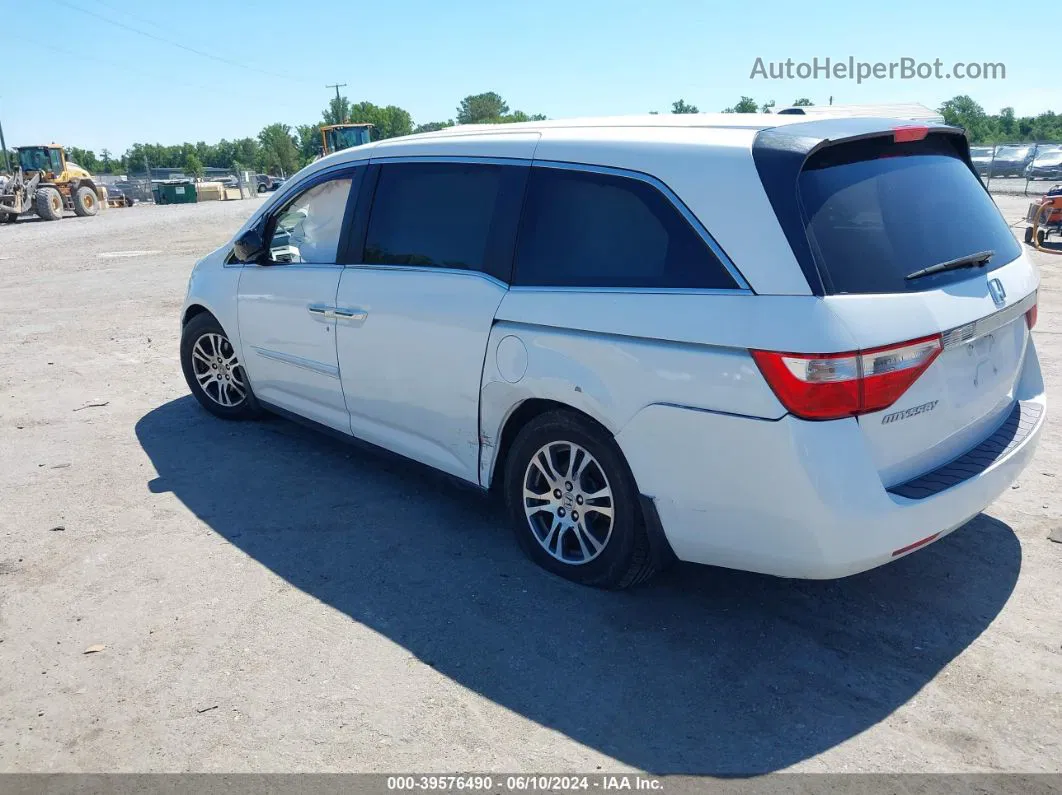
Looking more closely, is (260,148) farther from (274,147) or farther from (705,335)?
(705,335)

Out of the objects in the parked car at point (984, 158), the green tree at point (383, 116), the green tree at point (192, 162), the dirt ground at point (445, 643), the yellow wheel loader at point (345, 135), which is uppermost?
the green tree at point (383, 116)

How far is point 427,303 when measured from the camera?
4.06 metres

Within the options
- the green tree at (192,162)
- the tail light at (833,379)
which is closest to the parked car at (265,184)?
the green tree at (192,162)

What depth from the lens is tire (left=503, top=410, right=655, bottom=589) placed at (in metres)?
3.41

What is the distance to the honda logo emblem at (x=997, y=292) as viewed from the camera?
129 inches

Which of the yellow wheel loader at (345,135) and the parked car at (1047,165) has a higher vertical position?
the yellow wheel loader at (345,135)

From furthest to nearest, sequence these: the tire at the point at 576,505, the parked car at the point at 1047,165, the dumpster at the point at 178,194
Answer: the dumpster at the point at 178,194 < the parked car at the point at 1047,165 < the tire at the point at 576,505

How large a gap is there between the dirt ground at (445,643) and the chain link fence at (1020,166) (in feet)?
106

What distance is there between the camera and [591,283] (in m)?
3.41

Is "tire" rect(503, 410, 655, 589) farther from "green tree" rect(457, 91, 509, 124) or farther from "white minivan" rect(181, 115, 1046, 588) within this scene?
"green tree" rect(457, 91, 509, 124)

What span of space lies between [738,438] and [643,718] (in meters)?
1.01

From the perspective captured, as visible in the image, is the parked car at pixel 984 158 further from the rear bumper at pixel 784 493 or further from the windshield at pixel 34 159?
the windshield at pixel 34 159

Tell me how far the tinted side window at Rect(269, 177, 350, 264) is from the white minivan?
42 cm

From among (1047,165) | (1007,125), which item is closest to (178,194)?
(1047,165)
